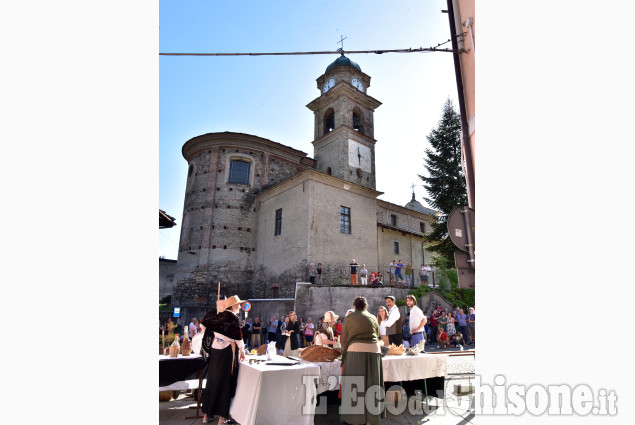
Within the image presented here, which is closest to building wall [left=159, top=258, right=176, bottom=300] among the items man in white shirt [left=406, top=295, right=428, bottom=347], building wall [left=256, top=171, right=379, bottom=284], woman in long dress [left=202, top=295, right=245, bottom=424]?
building wall [left=256, top=171, right=379, bottom=284]

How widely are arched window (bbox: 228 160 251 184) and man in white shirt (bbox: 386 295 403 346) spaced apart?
17799mm

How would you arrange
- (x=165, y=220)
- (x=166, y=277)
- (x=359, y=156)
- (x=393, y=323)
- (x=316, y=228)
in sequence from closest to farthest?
(x=393, y=323) < (x=165, y=220) < (x=316, y=228) < (x=359, y=156) < (x=166, y=277)

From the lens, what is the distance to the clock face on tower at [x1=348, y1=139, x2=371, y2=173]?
2383 cm

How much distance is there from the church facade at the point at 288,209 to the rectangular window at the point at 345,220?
0.07 m

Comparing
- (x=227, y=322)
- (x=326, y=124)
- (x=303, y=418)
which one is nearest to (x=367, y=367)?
(x=303, y=418)

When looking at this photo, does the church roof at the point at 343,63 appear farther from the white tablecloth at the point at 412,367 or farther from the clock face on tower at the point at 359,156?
the white tablecloth at the point at 412,367

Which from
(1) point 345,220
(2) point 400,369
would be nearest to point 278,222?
(1) point 345,220

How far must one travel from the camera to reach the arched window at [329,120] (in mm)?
25686

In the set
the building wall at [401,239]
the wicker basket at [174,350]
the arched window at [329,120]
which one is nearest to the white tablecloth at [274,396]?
the wicker basket at [174,350]

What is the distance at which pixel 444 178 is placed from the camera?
2117cm

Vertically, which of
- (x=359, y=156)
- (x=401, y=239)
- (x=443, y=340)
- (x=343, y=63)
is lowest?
(x=443, y=340)

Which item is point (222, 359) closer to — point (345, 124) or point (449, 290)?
point (449, 290)

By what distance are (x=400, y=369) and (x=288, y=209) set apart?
51.7 ft
